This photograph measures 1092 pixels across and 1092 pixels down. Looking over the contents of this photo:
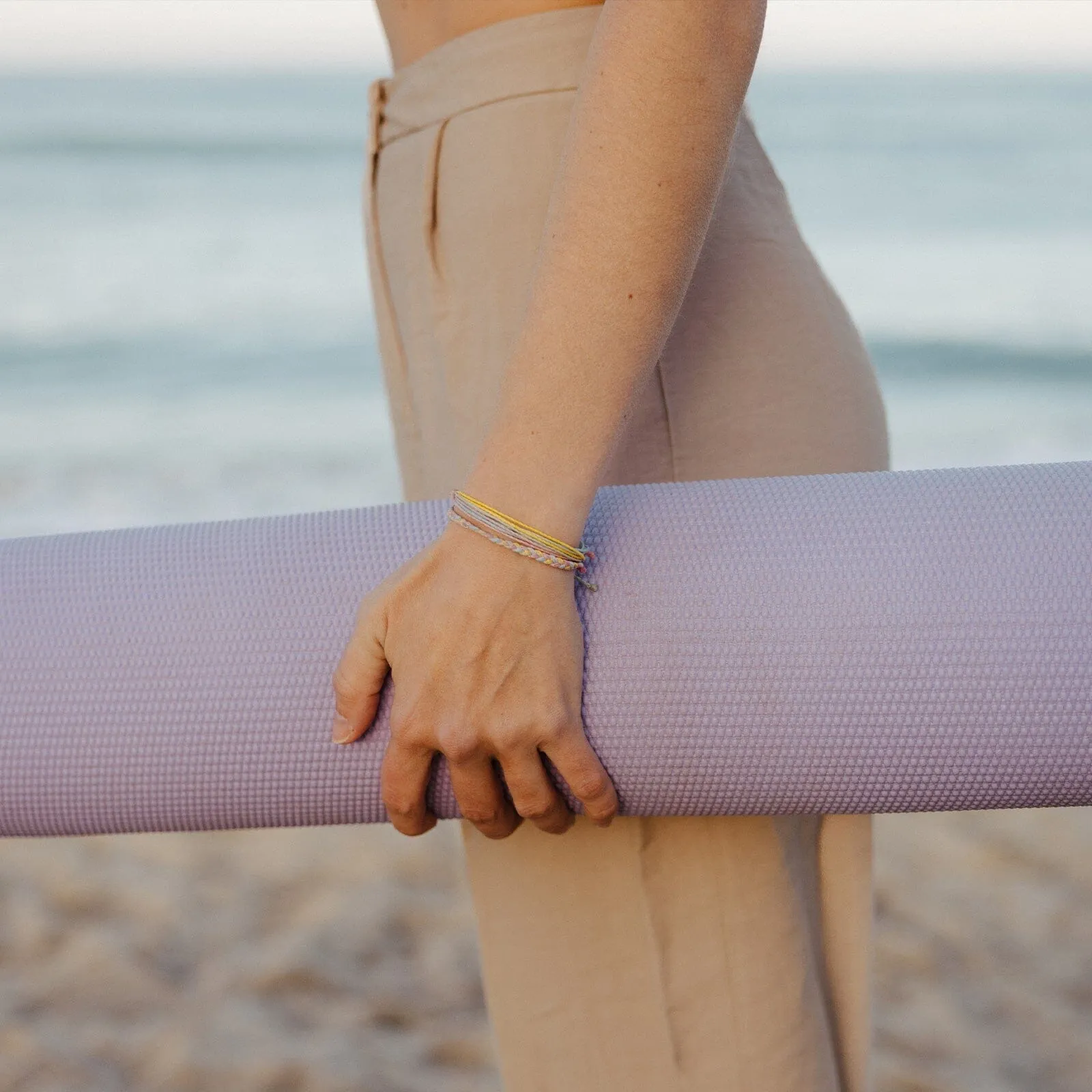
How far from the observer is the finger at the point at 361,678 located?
0.69m

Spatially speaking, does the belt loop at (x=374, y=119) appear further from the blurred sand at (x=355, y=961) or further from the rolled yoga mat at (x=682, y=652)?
the blurred sand at (x=355, y=961)

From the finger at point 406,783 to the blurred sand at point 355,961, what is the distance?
3.82 ft

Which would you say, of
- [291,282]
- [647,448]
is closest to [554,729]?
[647,448]

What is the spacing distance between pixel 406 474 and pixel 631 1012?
43 cm

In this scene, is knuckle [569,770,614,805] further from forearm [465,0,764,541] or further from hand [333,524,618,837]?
forearm [465,0,764,541]

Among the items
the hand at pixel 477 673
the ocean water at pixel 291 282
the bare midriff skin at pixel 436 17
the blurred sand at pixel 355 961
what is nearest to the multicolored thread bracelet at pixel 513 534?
the hand at pixel 477 673

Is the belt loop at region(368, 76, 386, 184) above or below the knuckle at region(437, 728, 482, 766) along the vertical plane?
above

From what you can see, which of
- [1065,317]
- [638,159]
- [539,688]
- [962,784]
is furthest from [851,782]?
[1065,317]

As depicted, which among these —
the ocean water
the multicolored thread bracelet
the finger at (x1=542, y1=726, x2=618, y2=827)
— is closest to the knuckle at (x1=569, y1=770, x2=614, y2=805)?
the finger at (x1=542, y1=726, x2=618, y2=827)

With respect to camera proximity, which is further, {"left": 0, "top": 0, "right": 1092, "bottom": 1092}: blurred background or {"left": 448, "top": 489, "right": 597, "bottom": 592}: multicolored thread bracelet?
{"left": 0, "top": 0, "right": 1092, "bottom": 1092}: blurred background

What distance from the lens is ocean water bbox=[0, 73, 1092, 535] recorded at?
17.3 ft

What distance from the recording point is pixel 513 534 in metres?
0.67

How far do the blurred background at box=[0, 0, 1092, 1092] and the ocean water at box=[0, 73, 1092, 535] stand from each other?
31 mm

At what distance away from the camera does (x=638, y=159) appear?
677 mm
